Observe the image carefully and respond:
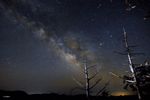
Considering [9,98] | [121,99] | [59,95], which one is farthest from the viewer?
[121,99]

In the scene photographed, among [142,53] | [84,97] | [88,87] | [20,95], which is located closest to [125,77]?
[142,53]

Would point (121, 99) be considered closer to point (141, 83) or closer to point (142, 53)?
point (141, 83)

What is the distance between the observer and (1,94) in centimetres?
1628

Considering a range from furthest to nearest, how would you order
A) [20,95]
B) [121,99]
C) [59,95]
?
[121,99]
[59,95]
[20,95]

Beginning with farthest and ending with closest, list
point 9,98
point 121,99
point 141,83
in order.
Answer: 1. point 121,99
2. point 141,83
3. point 9,98

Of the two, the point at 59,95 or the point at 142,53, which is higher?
the point at 142,53

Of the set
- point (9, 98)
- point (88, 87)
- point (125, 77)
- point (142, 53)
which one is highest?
point (142, 53)

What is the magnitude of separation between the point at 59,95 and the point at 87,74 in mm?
4140

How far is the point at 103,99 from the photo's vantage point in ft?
74.7

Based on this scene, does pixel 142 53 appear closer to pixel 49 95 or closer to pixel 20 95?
pixel 49 95

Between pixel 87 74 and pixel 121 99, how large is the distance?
818 centimetres

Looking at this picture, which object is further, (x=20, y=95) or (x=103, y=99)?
(x=103, y=99)

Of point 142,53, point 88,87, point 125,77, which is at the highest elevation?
point 142,53

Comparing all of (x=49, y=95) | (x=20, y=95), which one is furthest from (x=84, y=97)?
(x=20, y=95)
